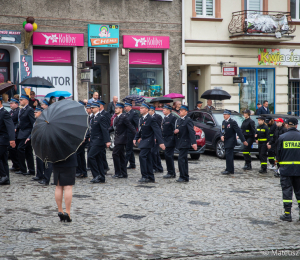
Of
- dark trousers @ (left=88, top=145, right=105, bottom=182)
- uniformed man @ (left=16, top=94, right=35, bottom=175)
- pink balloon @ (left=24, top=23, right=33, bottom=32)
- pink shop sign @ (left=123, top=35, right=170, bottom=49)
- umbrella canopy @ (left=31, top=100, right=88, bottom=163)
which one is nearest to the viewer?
umbrella canopy @ (left=31, top=100, right=88, bottom=163)

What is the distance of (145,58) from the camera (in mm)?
23391

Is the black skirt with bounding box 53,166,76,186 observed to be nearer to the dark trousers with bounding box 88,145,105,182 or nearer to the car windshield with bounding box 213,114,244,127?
the dark trousers with bounding box 88,145,105,182

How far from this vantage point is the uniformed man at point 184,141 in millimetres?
12148

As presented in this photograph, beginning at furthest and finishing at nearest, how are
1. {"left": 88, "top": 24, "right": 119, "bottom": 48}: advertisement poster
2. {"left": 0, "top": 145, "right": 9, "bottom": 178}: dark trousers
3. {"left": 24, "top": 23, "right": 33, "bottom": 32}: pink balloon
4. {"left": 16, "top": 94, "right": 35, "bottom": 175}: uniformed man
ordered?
1. {"left": 88, "top": 24, "right": 119, "bottom": 48}: advertisement poster
2. {"left": 24, "top": 23, "right": 33, "bottom": 32}: pink balloon
3. {"left": 16, "top": 94, "right": 35, "bottom": 175}: uniformed man
4. {"left": 0, "top": 145, "right": 9, "bottom": 178}: dark trousers

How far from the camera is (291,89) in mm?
26438

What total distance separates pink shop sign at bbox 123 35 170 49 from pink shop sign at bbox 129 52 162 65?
49 cm

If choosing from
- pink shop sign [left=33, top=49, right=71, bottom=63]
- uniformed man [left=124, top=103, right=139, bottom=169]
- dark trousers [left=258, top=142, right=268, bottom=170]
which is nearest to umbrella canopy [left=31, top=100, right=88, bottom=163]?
uniformed man [left=124, top=103, right=139, bottom=169]

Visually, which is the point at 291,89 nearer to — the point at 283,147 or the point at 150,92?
the point at 150,92

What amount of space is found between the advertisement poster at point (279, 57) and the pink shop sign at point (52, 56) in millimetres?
9914

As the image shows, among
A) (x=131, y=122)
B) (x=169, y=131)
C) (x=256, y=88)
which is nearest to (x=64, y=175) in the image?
(x=169, y=131)

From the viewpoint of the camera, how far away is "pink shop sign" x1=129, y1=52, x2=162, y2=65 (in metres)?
23.1

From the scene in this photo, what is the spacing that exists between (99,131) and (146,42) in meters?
11.9

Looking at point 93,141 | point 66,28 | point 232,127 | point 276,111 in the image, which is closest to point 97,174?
point 93,141

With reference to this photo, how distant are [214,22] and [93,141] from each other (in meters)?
14.3
